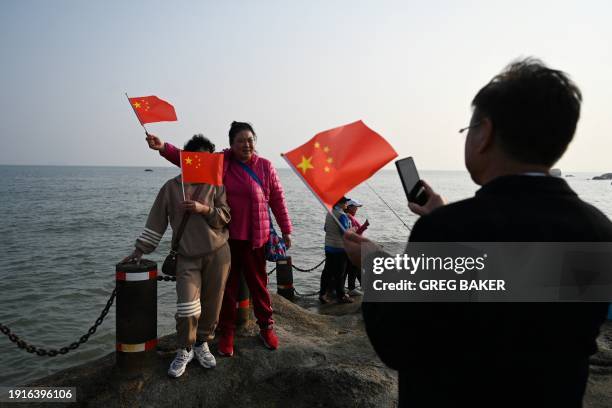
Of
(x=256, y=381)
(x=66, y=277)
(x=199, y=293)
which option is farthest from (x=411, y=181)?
(x=66, y=277)

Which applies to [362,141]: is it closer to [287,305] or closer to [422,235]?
[422,235]

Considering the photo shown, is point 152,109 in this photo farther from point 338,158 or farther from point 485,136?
point 485,136

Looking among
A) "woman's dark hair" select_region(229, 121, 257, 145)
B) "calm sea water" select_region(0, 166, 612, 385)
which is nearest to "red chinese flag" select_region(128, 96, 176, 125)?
"woman's dark hair" select_region(229, 121, 257, 145)

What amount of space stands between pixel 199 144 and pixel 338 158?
2.32 m

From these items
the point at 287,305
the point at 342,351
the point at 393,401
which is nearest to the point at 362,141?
the point at 393,401

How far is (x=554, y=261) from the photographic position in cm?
126

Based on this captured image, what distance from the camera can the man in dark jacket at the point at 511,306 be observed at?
1.22m

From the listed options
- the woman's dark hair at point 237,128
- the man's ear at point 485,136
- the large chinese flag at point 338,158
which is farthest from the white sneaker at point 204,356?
the man's ear at point 485,136

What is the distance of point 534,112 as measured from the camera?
1248mm

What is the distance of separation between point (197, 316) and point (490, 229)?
3.46 meters

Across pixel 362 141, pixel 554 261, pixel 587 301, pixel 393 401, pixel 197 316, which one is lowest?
pixel 393 401

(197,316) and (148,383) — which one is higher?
(197,316)

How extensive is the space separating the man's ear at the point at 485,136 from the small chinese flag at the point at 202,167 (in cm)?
301

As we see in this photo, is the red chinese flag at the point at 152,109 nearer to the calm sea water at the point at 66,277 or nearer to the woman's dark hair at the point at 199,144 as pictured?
the woman's dark hair at the point at 199,144
